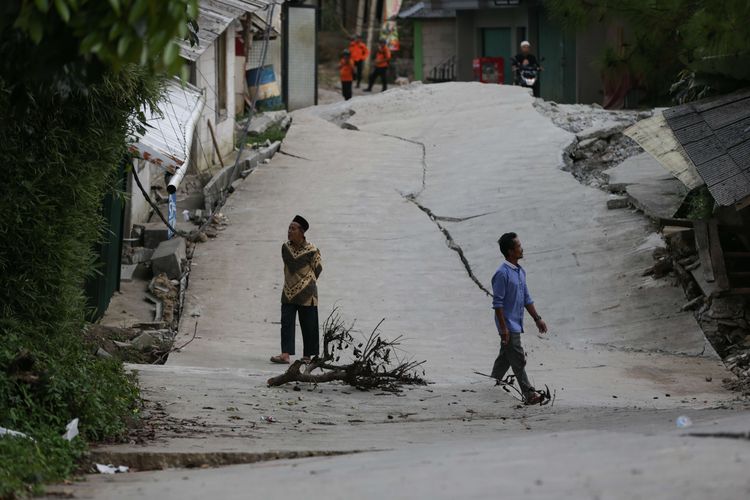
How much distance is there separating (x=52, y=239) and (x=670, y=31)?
5829 millimetres

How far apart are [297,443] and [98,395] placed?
1.22m

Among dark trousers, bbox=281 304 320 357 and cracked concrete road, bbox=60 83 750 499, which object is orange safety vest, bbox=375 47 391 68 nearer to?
cracked concrete road, bbox=60 83 750 499

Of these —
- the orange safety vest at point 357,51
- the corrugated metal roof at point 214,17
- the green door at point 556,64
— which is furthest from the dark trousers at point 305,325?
the orange safety vest at point 357,51

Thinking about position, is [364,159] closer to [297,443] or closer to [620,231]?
[620,231]

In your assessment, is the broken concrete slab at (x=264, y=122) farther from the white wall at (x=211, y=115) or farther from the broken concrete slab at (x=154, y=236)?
the broken concrete slab at (x=154, y=236)

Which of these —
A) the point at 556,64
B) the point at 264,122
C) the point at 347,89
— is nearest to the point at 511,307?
the point at 264,122

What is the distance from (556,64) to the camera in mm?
29859

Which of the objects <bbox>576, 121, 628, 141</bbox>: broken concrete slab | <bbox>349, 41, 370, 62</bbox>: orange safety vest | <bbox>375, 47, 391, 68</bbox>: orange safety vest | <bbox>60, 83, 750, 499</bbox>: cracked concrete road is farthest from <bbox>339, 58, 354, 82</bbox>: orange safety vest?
<bbox>576, 121, 628, 141</bbox>: broken concrete slab

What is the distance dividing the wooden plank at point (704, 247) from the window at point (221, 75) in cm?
999

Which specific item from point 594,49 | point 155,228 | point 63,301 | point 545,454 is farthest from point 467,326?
point 594,49

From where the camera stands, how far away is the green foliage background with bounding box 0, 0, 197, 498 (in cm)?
540

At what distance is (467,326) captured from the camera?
40.8 feet

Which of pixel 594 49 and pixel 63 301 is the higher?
pixel 594 49

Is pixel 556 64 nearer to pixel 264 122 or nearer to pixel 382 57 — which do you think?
pixel 382 57
